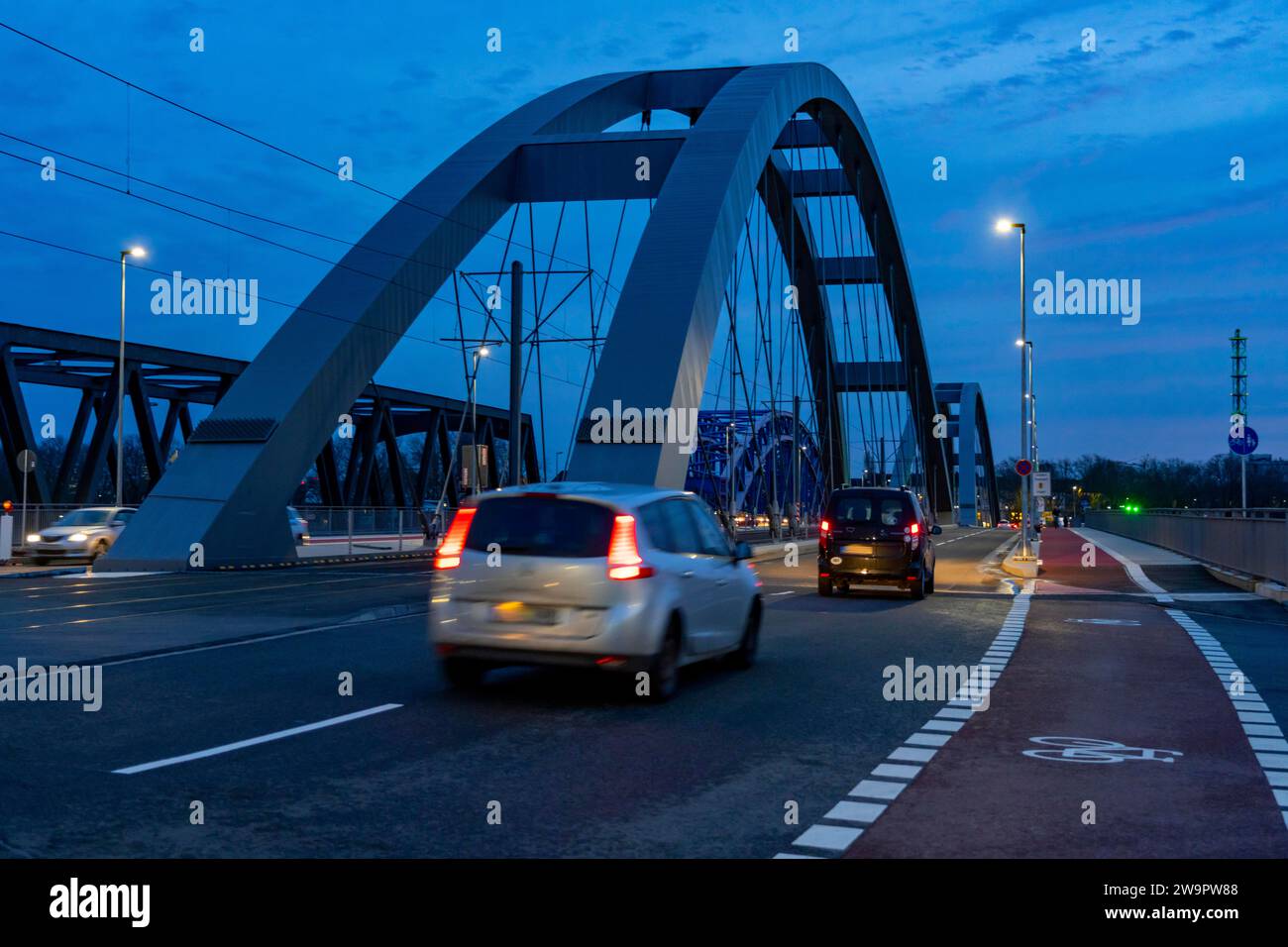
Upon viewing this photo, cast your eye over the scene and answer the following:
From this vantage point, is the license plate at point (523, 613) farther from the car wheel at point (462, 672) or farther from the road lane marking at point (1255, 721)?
the road lane marking at point (1255, 721)

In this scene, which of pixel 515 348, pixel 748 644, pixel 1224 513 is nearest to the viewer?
pixel 748 644

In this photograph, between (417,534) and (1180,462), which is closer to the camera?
(417,534)

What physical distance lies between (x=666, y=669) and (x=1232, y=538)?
2285 cm

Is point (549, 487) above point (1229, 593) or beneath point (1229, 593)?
above

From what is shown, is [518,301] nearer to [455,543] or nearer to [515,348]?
[515,348]

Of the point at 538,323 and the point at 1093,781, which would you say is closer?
the point at 1093,781

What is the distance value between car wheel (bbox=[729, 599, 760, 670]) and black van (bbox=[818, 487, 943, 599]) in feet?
32.2

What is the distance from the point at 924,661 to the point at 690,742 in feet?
17.6

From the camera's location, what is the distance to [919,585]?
22.3m

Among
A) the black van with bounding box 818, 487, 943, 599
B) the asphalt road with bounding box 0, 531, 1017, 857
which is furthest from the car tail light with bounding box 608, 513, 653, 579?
the black van with bounding box 818, 487, 943, 599

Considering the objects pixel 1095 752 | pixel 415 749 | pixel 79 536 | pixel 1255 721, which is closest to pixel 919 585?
pixel 1255 721
